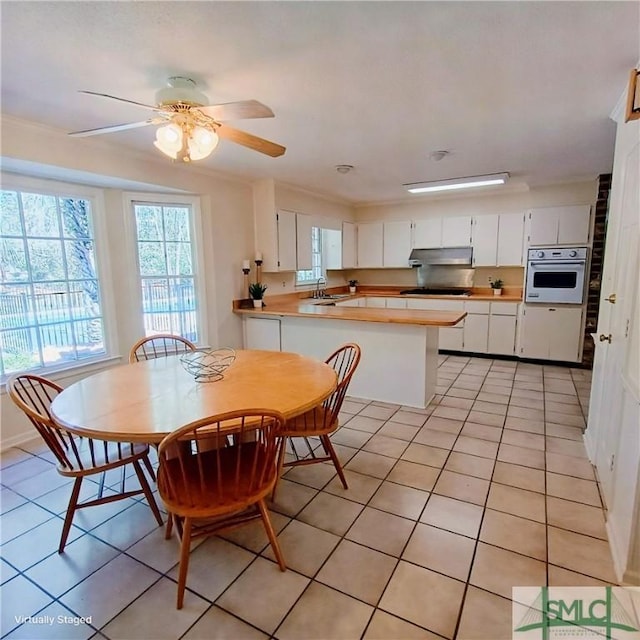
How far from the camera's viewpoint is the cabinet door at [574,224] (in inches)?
180

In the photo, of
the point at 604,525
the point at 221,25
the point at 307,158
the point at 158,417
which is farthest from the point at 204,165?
the point at 604,525

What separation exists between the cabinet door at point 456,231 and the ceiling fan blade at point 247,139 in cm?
392

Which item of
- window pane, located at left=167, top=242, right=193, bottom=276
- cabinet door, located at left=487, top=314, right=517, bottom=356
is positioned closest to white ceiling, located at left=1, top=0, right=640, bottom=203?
window pane, located at left=167, top=242, right=193, bottom=276

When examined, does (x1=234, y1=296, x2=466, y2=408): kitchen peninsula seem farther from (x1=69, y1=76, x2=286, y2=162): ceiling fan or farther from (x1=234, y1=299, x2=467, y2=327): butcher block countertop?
(x1=69, y1=76, x2=286, y2=162): ceiling fan

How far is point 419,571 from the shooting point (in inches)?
66.4

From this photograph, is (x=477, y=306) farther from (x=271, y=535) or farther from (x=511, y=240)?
(x=271, y=535)

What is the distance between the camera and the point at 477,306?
526 cm

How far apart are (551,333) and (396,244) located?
8.26 ft

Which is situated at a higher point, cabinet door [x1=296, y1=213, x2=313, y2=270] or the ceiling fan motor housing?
the ceiling fan motor housing

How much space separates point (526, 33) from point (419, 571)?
241cm

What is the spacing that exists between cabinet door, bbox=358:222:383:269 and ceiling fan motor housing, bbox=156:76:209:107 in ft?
14.5

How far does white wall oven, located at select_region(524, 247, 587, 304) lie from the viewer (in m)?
4.58

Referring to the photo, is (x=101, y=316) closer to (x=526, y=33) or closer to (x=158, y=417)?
(x=158, y=417)

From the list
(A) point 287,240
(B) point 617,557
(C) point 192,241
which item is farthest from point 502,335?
(C) point 192,241
